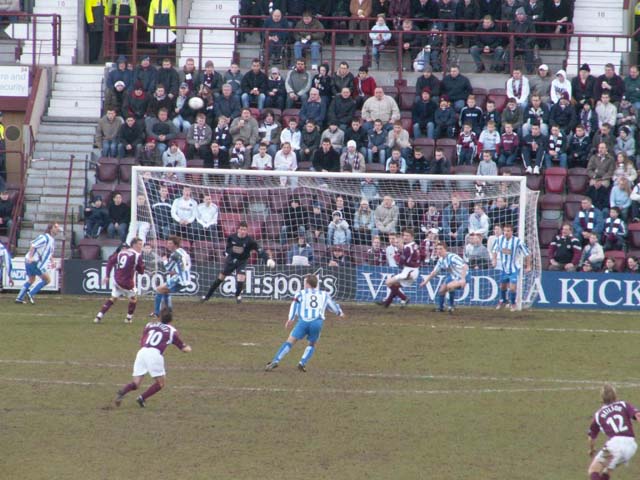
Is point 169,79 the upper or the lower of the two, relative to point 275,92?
upper

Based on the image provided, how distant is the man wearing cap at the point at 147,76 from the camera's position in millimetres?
30516

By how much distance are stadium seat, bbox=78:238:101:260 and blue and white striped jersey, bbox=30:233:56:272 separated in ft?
6.62

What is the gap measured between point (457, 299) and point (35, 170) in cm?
1089

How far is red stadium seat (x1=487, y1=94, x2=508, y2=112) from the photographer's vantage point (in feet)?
98.5

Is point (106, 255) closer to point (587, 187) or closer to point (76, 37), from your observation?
point (76, 37)

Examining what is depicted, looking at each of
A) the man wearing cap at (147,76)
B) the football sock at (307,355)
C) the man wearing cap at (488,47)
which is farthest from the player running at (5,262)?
the man wearing cap at (488,47)

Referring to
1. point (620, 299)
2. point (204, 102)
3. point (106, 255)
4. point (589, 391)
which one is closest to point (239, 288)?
point (106, 255)

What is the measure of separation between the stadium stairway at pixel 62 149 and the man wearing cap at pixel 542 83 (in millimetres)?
10933

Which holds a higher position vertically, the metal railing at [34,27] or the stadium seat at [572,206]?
the metal railing at [34,27]

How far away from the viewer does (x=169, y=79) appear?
30.4 metres

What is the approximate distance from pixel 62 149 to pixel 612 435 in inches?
814

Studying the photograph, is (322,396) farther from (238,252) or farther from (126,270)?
Answer: (238,252)

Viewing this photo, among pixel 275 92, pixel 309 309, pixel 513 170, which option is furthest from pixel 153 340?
pixel 275 92

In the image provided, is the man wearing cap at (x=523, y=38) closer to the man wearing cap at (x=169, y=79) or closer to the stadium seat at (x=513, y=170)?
the stadium seat at (x=513, y=170)
